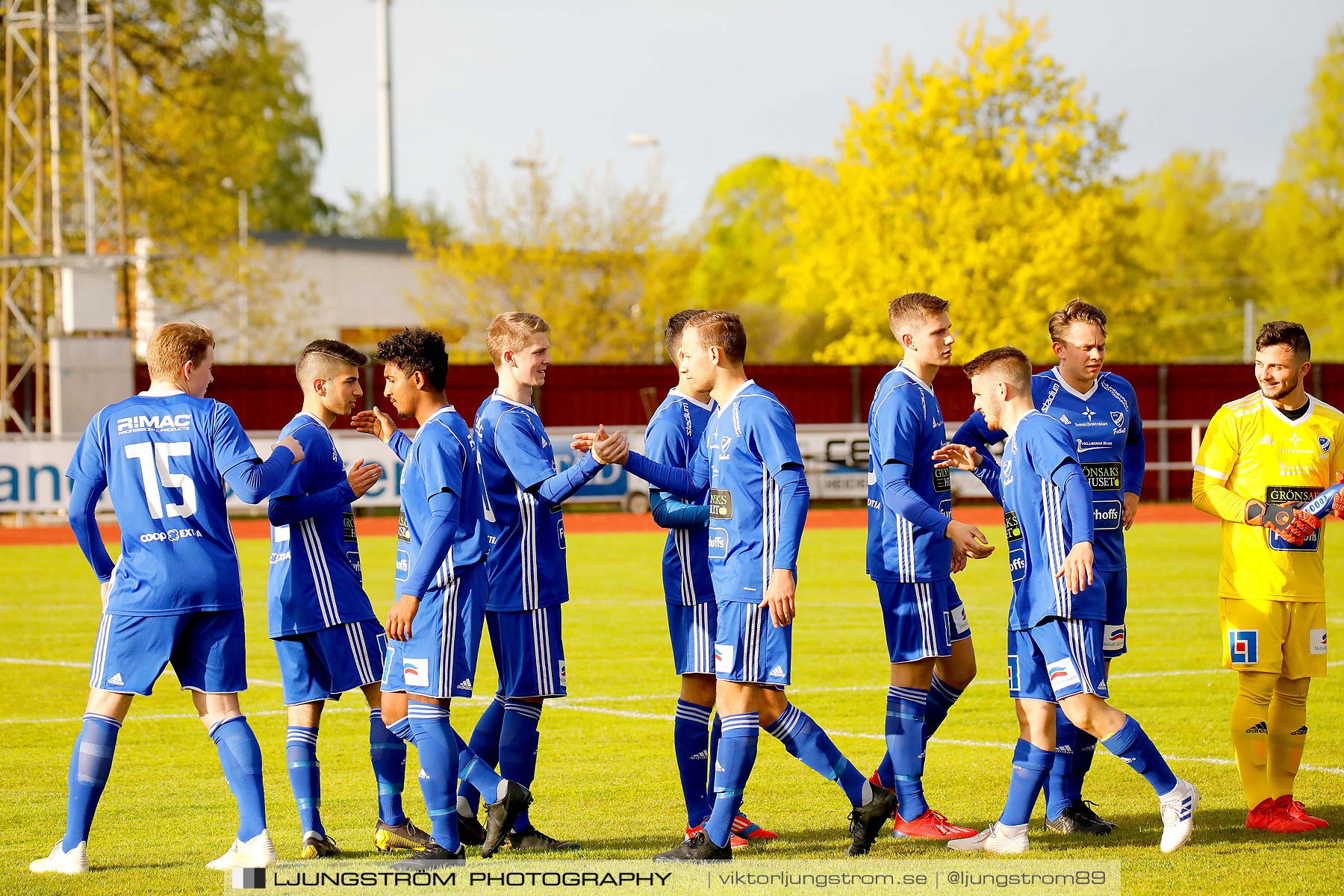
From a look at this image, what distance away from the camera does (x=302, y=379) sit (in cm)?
607

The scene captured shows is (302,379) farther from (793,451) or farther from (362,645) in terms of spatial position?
(793,451)

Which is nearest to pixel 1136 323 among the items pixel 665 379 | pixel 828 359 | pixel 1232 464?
pixel 828 359

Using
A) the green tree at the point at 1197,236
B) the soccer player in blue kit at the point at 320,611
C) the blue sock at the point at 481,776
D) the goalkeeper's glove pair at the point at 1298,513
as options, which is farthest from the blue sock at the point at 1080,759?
the green tree at the point at 1197,236

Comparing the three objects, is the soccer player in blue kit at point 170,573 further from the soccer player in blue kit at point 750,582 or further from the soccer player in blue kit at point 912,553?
the soccer player in blue kit at point 912,553

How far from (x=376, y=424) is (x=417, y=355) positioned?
63 centimetres

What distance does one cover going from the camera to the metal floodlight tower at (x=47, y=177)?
84.4ft

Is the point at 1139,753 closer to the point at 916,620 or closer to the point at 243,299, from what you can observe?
the point at 916,620

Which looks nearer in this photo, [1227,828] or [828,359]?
[1227,828]

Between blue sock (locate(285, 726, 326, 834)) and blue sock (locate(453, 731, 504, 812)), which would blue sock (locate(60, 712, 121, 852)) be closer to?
blue sock (locate(285, 726, 326, 834))

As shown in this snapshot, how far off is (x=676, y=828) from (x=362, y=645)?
5.19ft

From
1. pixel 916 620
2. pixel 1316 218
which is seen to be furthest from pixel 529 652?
pixel 1316 218

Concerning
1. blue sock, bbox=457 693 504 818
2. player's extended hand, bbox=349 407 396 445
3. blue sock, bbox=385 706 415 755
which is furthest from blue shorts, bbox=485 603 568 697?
player's extended hand, bbox=349 407 396 445

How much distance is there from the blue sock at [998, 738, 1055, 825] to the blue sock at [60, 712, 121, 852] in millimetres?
3554

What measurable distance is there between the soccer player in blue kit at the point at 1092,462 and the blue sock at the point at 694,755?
4.86 ft
